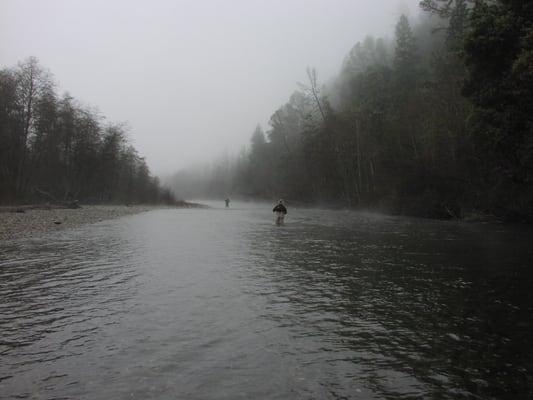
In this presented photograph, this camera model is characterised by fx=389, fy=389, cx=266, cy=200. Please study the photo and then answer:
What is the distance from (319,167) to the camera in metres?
71.4

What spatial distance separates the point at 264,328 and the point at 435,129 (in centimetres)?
3918

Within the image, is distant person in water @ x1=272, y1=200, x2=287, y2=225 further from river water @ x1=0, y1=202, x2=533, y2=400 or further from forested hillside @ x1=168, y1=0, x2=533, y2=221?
river water @ x1=0, y1=202, x2=533, y2=400

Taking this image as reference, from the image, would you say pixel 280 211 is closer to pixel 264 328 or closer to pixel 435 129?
pixel 435 129

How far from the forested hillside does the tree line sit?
1434 inches

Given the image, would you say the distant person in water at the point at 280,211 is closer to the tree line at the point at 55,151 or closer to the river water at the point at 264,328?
the river water at the point at 264,328

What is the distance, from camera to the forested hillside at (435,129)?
2292 centimetres

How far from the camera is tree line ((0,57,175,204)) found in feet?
158

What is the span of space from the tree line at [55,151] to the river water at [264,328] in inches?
1571

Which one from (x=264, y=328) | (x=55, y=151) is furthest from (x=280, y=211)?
(x=55, y=151)

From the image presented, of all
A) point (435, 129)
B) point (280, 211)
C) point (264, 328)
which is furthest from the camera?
point (435, 129)

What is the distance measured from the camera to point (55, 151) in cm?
6238

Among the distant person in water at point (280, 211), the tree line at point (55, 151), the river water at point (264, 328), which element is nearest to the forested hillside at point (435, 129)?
the river water at point (264, 328)

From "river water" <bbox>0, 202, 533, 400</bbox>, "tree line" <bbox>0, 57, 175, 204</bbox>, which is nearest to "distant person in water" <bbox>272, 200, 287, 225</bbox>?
"river water" <bbox>0, 202, 533, 400</bbox>

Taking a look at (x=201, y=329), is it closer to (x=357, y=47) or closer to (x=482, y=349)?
(x=482, y=349)
